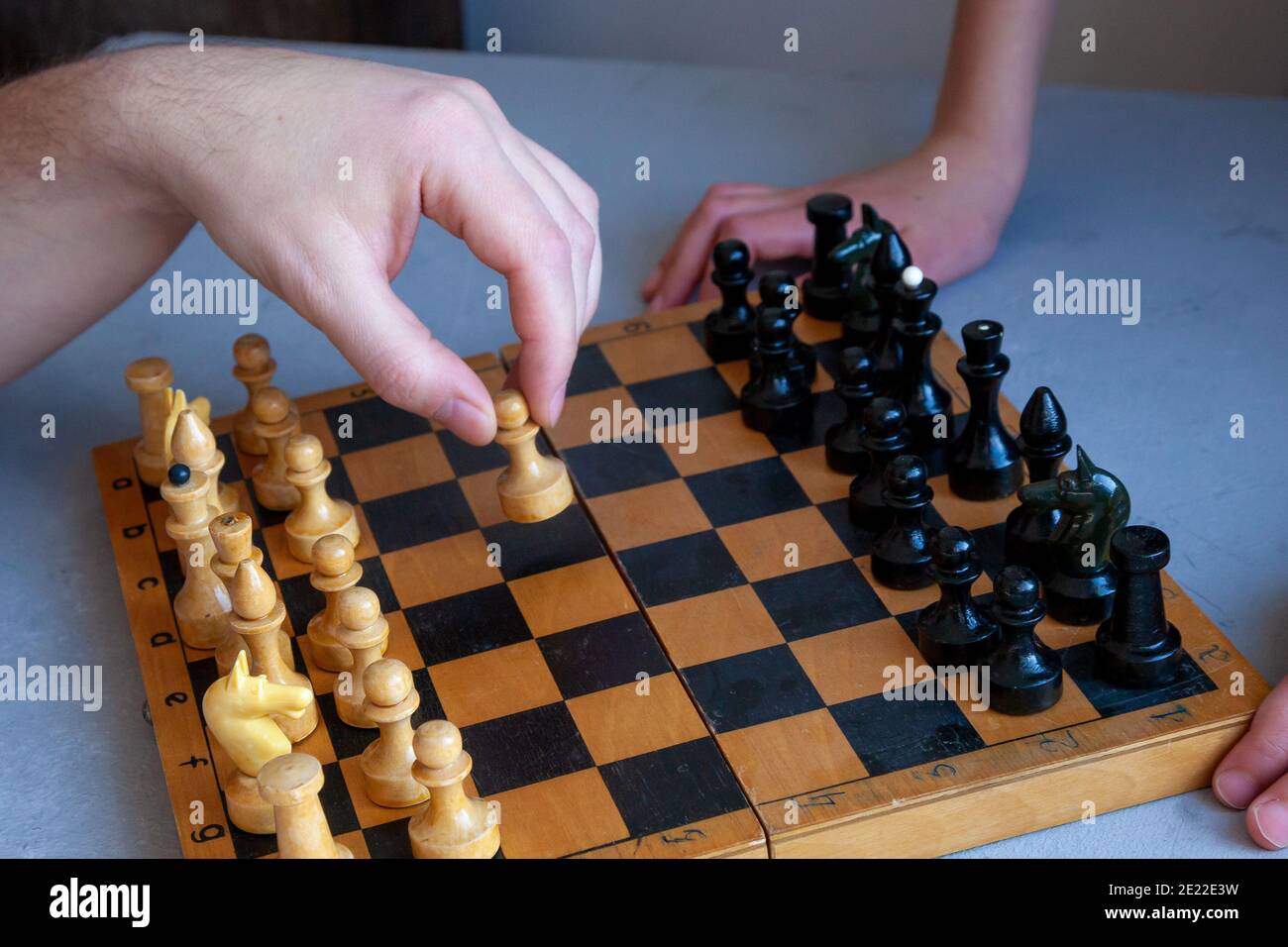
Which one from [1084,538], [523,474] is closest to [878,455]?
[1084,538]

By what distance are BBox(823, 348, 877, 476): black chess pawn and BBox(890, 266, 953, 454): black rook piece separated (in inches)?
2.3

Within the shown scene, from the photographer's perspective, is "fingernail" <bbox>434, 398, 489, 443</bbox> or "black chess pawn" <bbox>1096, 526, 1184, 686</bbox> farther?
"fingernail" <bbox>434, 398, 489, 443</bbox>

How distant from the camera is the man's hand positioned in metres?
1.31

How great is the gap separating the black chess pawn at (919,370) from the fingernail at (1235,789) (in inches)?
19.4

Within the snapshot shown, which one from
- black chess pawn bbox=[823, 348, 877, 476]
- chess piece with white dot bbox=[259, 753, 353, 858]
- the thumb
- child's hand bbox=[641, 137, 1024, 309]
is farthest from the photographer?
child's hand bbox=[641, 137, 1024, 309]

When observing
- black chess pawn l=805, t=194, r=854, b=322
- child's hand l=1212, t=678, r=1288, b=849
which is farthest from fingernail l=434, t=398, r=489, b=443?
child's hand l=1212, t=678, r=1288, b=849

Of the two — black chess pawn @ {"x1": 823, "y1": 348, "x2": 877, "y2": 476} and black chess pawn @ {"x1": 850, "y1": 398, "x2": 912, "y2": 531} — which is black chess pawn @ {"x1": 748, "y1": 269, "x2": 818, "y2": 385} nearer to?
black chess pawn @ {"x1": 823, "y1": 348, "x2": 877, "y2": 476}

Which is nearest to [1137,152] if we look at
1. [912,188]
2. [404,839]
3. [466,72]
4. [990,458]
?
[912,188]

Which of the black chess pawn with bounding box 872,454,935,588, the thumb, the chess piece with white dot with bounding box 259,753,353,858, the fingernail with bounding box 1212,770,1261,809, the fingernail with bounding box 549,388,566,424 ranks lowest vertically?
the fingernail with bounding box 1212,770,1261,809

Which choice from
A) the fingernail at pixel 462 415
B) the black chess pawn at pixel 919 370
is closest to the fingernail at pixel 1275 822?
the black chess pawn at pixel 919 370

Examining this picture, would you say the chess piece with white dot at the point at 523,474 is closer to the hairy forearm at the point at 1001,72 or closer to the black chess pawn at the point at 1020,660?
the black chess pawn at the point at 1020,660

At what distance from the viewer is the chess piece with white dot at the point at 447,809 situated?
42.8 inches

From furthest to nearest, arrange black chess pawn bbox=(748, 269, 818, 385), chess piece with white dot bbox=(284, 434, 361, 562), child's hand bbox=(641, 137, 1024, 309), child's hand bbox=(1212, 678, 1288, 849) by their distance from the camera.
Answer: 1. child's hand bbox=(641, 137, 1024, 309)
2. black chess pawn bbox=(748, 269, 818, 385)
3. chess piece with white dot bbox=(284, 434, 361, 562)
4. child's hand bbox=(1212, 678, 1288, 849)

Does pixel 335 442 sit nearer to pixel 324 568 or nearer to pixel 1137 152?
pixel 324 568
